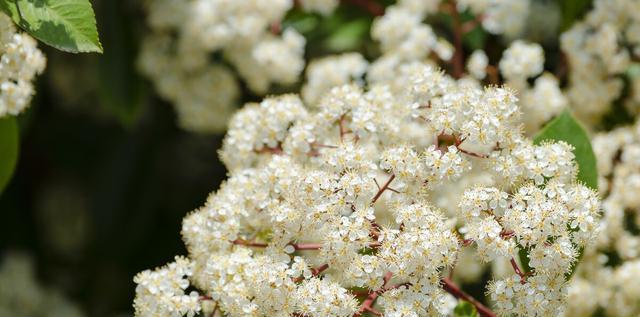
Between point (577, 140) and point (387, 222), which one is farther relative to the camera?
point (577, 140)

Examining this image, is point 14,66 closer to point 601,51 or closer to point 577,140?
point 577,140

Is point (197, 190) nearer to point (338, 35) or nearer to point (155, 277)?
point (338, 35)

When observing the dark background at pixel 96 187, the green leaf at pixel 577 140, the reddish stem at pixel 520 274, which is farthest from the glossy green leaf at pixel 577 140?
the dark background at pixel 96 187

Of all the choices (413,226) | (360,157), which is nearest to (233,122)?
(360,157)

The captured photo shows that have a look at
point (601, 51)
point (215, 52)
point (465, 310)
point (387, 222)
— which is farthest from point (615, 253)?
point (215, 52)

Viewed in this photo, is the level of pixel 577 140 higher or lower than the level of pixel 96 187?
lower

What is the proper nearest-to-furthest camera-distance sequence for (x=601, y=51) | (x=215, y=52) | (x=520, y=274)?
(x=520, y=274), (x=601, y=51), (x=215, y=52)

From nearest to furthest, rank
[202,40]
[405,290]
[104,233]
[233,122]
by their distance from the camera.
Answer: [405,290] → [233,122] → [202,40] → [104,233]

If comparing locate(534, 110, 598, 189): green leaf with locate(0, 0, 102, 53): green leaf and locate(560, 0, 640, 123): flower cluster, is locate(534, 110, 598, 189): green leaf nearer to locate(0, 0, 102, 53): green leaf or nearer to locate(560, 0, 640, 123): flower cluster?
locate(560, 0, 640, 123): flower cluster
